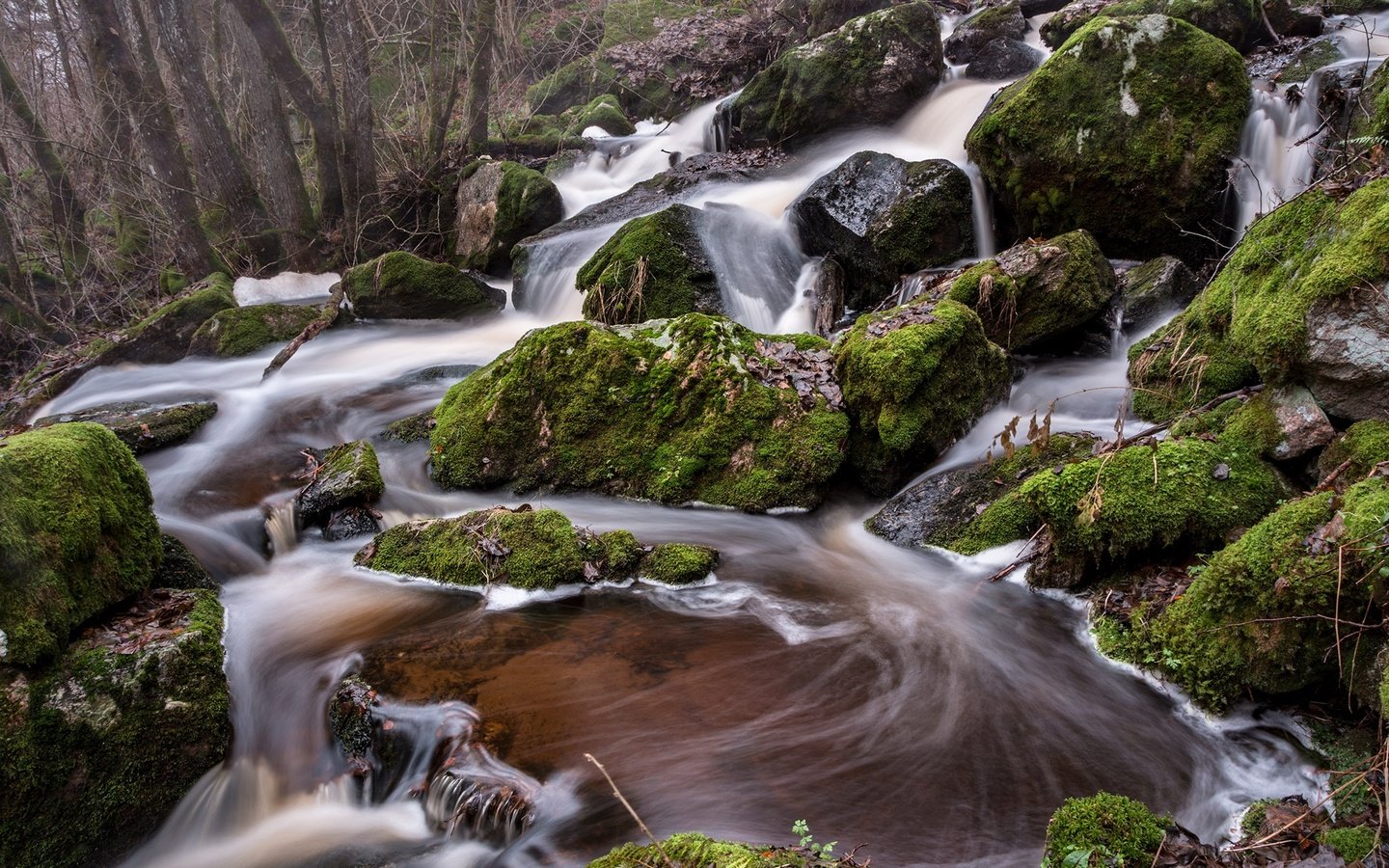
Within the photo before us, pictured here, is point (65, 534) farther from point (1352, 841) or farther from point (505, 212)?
point (505, 212)

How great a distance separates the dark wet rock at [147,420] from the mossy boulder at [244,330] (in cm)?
166

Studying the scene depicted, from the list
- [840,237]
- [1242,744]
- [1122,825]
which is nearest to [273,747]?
[1122,825]

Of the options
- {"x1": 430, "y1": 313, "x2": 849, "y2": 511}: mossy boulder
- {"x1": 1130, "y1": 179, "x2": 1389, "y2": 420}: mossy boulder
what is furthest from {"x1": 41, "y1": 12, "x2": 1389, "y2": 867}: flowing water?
{"x1": 1130, "y1": 179, "x2": 1389, "y2": 420}: mossy boulder

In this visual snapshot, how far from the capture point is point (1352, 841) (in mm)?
2408

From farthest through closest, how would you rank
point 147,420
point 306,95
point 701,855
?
1. point 306,95
2. point 147,420
3. point 701,855

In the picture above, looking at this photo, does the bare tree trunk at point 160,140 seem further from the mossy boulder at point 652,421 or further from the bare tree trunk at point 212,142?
the mossy boulder at point 652,421

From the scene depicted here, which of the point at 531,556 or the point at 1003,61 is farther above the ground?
the point at 1003,61

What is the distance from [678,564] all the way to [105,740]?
118 inches

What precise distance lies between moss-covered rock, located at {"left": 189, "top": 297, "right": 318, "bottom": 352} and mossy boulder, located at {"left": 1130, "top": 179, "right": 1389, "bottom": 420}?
995 centimetres

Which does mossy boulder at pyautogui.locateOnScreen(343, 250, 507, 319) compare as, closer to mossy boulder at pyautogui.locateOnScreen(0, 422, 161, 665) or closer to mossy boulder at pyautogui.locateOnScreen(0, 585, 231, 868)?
mossy boulder at pyautogui.locateOnScreen(0, 422, 161, 665)

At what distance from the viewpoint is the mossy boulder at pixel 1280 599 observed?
3094 millimetres

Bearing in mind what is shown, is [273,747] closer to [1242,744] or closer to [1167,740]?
[1167,740]

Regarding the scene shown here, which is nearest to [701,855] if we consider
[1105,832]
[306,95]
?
[1105,832]

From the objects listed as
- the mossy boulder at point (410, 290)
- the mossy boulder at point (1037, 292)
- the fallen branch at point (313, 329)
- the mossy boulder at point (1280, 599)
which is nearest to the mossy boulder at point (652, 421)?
the mossy boulder at point (1037, 292)
